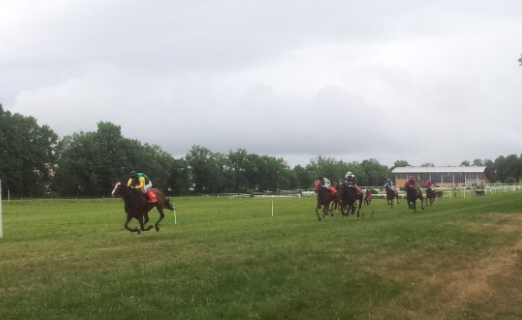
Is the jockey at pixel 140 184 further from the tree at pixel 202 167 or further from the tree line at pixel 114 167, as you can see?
the tree at pixel 202 167

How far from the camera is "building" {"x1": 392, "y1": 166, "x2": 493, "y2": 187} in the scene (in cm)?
14188

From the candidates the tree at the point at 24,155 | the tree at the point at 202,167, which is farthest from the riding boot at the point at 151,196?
the tree at the point at 24,155

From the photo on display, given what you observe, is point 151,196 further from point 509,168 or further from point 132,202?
point 509,168

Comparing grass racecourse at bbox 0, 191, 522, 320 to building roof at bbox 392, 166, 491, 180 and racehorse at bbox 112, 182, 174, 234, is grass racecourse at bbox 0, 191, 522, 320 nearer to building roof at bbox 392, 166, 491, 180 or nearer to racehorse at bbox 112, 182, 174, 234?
racehorse at bbox 112, 182, 174, 234

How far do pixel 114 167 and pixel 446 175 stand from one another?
370 ft

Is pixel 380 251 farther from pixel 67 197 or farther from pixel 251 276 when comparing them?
pixel 67 197

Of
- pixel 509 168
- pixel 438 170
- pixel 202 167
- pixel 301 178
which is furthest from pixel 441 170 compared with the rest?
pixel 202 167

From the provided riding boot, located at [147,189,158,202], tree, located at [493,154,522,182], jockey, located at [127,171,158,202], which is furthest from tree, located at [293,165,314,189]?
jockey, located at [127,171,158,202]

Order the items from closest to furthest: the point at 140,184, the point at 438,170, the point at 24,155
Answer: the point at 140,184 < the point at 24,155 < the point at 438,170

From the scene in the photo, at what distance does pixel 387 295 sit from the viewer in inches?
464

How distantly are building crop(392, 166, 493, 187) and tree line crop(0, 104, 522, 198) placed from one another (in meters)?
9.07

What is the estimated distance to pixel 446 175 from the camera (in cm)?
14988

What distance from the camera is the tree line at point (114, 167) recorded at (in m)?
57.1

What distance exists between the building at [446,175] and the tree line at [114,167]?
357 inches
